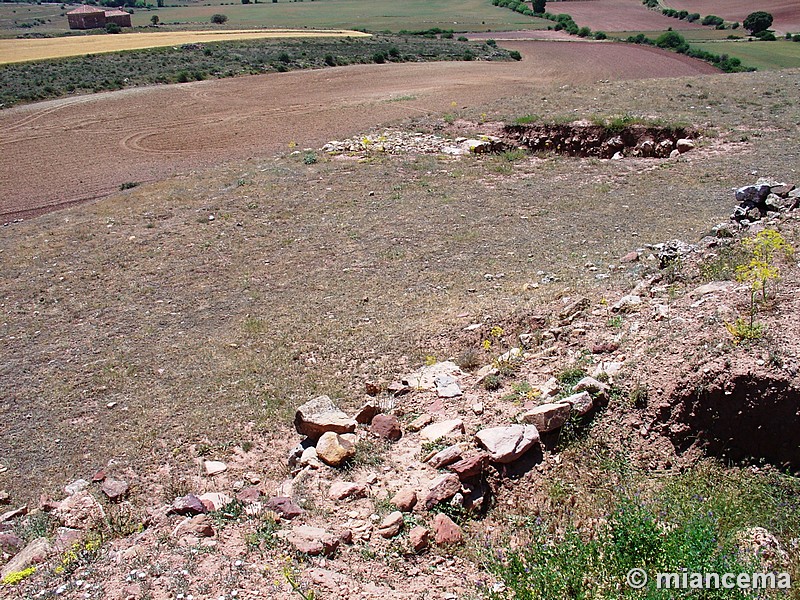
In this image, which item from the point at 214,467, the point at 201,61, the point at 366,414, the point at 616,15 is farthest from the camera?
the point at 616,15

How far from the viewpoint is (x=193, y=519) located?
4.95 metres

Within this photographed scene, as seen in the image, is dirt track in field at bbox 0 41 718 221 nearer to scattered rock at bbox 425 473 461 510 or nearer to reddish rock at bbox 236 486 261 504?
reddish rock at bbox 236 486 261 504

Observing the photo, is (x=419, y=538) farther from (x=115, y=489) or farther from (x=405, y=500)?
(x=115, y=489)

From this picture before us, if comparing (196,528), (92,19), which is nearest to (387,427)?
(196,528)

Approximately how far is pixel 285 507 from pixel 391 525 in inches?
35.6

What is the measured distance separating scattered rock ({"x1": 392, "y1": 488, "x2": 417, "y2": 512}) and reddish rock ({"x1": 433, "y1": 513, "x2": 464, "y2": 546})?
28 cm

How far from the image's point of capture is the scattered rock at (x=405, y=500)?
4.93m

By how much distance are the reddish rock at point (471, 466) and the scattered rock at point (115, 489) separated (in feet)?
10.0

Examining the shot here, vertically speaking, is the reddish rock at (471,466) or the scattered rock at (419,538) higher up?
the reddish rock at (471,466)

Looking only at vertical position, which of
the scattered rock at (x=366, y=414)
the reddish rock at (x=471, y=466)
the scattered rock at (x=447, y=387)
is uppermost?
the reddish rock at (x=471, y=466)

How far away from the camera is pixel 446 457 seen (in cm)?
538

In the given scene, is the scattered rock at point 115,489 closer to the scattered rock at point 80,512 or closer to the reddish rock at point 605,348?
the scattered rock at point 80,512

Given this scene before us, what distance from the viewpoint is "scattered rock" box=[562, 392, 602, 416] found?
17.9 feet

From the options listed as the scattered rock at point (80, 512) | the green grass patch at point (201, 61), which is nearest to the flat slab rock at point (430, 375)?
the scattered rock at point (80, 512)
